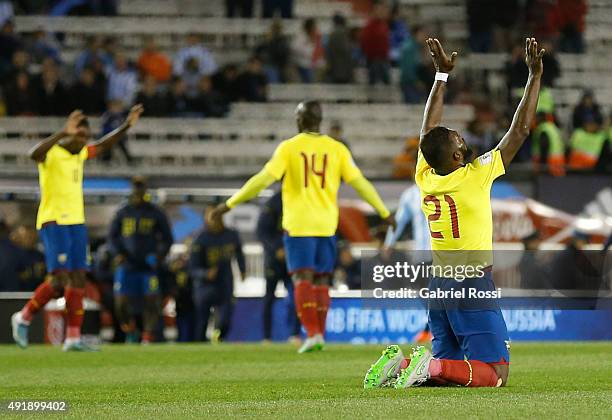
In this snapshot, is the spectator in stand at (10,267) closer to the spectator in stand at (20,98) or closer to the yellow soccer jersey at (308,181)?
the spectator in stand at (20,98)

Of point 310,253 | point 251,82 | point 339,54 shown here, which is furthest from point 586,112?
point 310,253

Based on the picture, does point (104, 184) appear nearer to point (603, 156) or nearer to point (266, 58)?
point (266, 58)

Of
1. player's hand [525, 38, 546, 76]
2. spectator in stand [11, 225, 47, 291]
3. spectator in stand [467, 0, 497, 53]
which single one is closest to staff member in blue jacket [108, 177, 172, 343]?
spectator in stand [11, 225, 47, 291]

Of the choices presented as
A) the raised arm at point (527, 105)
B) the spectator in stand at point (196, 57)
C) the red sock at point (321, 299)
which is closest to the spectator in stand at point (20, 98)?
the spectator in stand at point (196, 57)

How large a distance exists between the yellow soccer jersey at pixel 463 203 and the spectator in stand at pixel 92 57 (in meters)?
16.4

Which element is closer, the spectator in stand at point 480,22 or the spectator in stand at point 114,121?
the spectator in stand at point 114,121

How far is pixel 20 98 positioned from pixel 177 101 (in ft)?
8.42

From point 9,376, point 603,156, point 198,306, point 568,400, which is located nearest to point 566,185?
point 603,156

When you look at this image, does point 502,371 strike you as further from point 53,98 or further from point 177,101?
point 53,98

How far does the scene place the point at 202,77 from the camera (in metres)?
25.2

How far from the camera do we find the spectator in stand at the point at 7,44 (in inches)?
994

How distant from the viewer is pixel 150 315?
754 inches

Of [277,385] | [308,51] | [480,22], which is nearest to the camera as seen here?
[277,385]

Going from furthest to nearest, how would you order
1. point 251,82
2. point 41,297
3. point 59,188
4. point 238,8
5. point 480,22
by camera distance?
1. point 480,22
2. point 238,8
3. point 251,82
4. point 41,297
5. point 59,188
